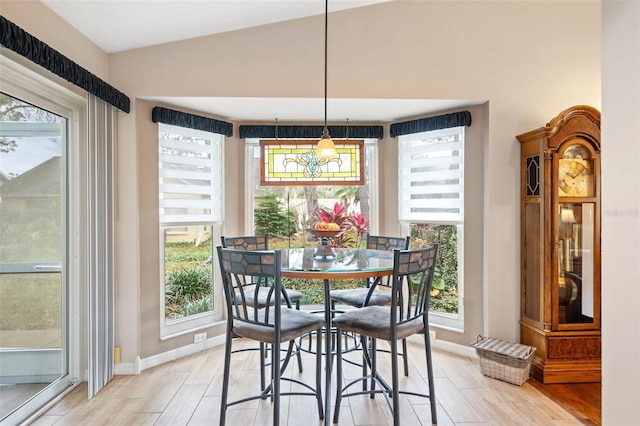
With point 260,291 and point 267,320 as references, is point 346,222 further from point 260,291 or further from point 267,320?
point 267,320

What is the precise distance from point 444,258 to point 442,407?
1510mm

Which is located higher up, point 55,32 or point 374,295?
point 55,32

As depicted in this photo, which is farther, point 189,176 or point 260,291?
point 189,176

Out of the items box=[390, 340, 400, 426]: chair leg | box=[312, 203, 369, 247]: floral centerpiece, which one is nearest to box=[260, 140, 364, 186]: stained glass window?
box=[312, 203, 369, 247]: floral centerpiece

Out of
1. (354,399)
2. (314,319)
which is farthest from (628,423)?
(354,399)

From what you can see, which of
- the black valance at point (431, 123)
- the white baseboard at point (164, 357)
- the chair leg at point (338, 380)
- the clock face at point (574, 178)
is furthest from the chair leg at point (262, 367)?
the clock face at point (574, 178)

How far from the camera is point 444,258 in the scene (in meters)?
3.73

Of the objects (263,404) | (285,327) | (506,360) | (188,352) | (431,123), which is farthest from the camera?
(431,123)

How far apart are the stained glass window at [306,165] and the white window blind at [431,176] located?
46 cm

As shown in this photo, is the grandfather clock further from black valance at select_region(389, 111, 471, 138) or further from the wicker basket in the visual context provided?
black valance at select_region(389, 111, 471, 138)

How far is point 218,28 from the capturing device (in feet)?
10.1

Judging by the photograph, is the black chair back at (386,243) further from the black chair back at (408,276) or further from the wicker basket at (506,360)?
the wicker basket at (506,360)

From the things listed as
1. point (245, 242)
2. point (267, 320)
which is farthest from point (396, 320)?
point (245, 242)

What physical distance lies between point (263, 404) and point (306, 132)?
8.14 ft
